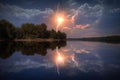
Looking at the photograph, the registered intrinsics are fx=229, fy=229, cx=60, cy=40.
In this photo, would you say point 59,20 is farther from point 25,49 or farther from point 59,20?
point 25,49

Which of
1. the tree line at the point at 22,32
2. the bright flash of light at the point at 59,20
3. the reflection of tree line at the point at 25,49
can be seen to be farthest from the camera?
the tree line at the point at 22,32

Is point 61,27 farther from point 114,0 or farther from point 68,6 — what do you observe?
point 114,0

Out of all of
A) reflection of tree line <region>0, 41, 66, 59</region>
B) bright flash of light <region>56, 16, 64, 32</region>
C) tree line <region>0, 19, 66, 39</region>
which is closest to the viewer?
reflection of tree line <region>0, 41, 66, 59</region>

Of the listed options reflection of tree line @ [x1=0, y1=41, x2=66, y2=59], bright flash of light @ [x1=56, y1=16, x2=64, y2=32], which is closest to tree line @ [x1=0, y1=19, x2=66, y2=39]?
bright flash of light @ [x1=56, y1=16, x2=64, y2=32]

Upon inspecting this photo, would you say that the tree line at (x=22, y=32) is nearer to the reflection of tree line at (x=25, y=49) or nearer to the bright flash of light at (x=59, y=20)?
the bright flash of light at (x=59, y=20)

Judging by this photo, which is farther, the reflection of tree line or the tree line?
the tree line

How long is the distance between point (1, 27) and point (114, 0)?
9425 millimetres

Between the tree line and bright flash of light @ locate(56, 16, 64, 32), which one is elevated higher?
bright flash of light @ locate(56, 16, 64, 32)

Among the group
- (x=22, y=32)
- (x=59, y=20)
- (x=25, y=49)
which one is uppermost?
(x=59, y=20)

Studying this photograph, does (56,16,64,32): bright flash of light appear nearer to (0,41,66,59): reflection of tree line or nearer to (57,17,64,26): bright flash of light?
(57,17,64,26): bright flash of light

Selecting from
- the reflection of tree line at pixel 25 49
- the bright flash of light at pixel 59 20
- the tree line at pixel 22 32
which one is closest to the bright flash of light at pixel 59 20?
the bright flash of light at pixel 59 20

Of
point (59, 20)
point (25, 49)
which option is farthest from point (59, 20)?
point (25, 49)

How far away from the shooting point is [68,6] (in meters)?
10.5

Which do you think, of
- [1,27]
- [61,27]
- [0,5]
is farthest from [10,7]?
[1,27]
